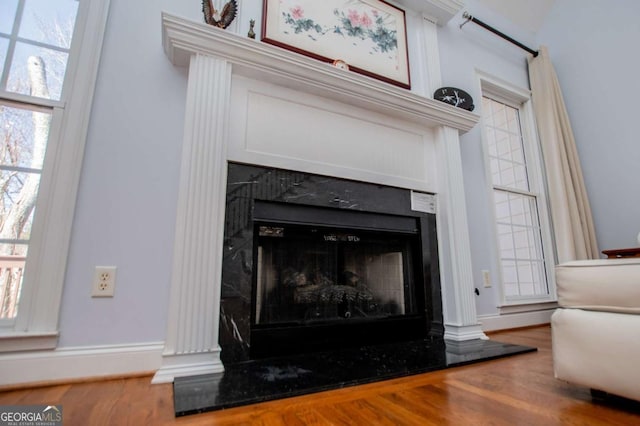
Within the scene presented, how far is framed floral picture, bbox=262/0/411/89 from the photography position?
1843 millimetres

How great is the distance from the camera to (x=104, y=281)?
133 cm

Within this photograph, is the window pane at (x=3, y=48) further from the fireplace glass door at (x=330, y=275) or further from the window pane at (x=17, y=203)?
the fireplace glass door at (x=330, y=275)

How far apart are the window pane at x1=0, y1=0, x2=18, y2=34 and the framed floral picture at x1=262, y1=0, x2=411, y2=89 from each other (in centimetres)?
116

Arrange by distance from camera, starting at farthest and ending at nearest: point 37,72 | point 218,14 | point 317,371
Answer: point 218,14, point 37,72, point 317,371

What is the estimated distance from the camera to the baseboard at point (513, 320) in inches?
87.6

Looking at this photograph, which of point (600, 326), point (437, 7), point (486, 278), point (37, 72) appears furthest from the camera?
point (437, 7)

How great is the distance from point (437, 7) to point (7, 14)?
2.68m

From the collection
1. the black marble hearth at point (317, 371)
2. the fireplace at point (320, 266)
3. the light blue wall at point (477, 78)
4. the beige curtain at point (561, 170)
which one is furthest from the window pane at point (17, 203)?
the beige curtain at point (561, 170)

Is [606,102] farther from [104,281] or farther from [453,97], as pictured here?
[104,281]

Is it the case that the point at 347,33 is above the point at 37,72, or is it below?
above

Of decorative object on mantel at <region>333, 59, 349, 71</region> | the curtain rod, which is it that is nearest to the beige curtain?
the curtain rod

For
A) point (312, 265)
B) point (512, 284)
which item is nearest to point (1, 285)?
point (312, 265)

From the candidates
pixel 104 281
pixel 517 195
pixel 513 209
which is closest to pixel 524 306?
pixel 513 209
